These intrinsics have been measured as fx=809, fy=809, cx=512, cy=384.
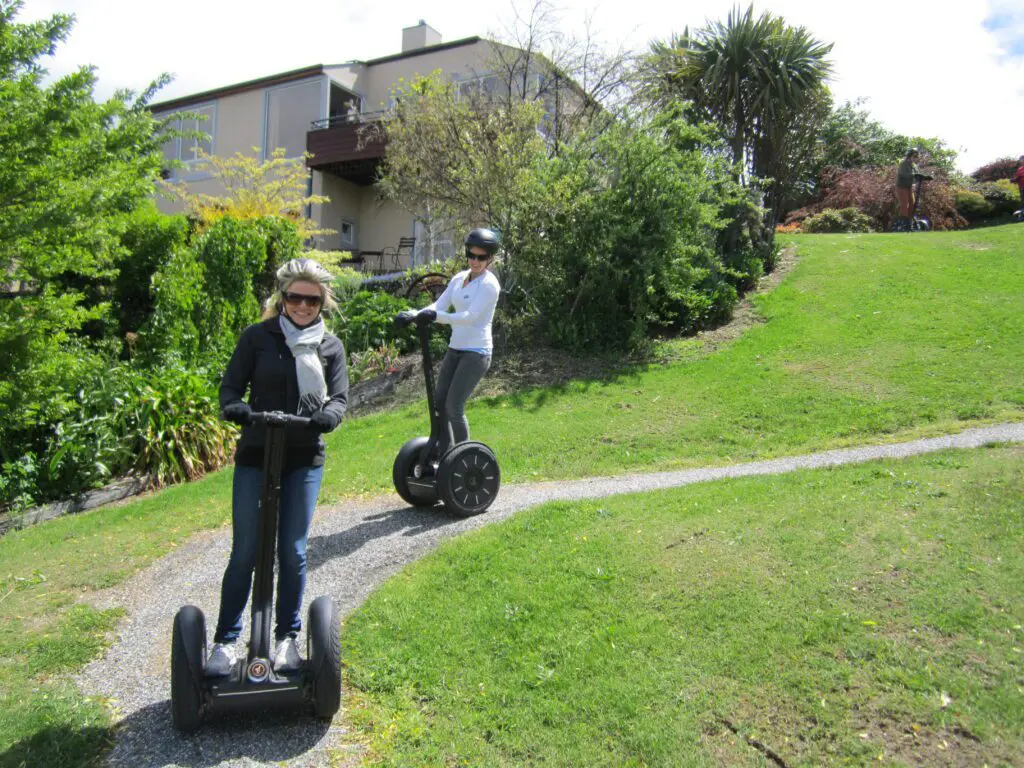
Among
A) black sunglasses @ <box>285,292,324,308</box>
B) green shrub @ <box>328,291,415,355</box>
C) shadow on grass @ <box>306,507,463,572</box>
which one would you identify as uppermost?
black sunglasses @ <box>285,292,324,308</box>

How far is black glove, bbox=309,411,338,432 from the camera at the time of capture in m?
3.53

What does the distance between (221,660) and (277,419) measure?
3.65ft

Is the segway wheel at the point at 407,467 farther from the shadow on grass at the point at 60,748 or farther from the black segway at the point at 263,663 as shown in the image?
the shadow on grass at the point at 60,748

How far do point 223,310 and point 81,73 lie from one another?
465 cm

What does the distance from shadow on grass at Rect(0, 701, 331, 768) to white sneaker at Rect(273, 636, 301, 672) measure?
345 millimetres

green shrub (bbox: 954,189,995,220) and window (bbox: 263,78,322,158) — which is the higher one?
window (bbox: 263,78,322,158)

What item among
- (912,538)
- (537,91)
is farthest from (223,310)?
(912,538)

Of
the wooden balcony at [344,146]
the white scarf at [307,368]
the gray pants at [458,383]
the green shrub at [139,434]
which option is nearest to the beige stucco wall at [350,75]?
the wooden balcony at [344,146]

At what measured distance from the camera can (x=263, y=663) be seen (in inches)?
136

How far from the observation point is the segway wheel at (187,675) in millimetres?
3436

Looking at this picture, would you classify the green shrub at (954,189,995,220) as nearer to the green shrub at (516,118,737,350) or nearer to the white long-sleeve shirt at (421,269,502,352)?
the green shrub at (516,118,737,350)

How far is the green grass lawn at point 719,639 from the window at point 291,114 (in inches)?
781

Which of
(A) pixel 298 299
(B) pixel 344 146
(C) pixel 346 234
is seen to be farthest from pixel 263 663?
(C) pixel 346 234

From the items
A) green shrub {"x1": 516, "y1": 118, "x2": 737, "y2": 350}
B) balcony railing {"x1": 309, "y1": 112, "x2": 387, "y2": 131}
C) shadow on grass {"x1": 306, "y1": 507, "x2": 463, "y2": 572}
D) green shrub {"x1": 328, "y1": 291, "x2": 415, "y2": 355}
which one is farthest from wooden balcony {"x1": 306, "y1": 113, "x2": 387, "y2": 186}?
shadow on grass {"x1": 306, "y1": 507, "x2": 463, "y2": 572}
